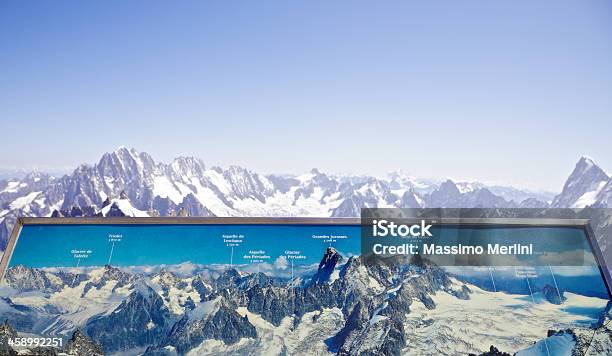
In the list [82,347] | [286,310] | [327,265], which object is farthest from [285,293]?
[82,347]

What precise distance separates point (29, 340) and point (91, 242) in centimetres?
244

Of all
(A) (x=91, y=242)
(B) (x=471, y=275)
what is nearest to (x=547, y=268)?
(B) (x=471, y=275)

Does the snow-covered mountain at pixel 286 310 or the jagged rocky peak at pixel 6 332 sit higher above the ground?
the snow-covered mountain at pixel 286 310

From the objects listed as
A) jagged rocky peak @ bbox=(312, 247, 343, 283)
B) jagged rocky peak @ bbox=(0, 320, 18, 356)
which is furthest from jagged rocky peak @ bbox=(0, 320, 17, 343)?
jagged rocky peak @ bbox=(312, 247, 343, 283)

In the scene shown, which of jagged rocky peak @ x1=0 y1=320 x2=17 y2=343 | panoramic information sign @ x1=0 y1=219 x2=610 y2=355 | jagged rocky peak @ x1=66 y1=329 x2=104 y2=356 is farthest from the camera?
jagged rocky peak @ x1=0 y1=320 x2=17 y2=343

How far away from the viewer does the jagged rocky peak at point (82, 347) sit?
35.4 feet

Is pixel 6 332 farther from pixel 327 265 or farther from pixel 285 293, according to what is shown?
pixel 327 265

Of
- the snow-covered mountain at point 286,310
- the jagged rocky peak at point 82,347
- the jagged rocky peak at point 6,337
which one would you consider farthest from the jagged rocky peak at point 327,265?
the jagged rocky peak at point 6,337

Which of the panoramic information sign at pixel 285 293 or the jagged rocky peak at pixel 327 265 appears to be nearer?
the panoramic information sign at pixel 285 293

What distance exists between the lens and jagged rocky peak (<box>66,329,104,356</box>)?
35.4ft

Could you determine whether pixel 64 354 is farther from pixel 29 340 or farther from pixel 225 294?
pixel 225 294

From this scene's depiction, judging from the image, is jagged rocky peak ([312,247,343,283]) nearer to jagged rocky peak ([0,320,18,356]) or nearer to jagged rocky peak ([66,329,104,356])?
jagged rocky peak ([66,329,104,356])

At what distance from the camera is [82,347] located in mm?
10859

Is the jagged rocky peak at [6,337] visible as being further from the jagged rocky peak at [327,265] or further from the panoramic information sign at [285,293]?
the jagged rocky peak at [327,265]
